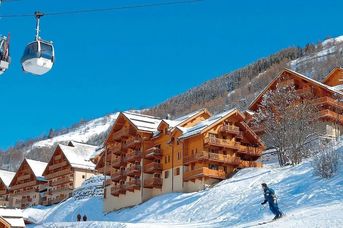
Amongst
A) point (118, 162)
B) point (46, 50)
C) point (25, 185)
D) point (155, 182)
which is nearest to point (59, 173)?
point (25, 185)

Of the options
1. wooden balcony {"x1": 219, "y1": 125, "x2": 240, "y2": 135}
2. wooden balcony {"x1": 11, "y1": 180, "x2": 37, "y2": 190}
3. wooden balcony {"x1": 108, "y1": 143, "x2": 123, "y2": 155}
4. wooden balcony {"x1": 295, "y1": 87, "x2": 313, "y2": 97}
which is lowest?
wooden balcony {"x1": 219, "y1": 125, "x2": 240, "y2": 135}

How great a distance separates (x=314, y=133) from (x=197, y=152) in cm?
1070

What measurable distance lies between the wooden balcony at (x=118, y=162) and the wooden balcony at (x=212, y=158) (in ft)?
37.8

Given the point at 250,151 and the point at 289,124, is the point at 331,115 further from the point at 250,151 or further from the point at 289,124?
the point at 289,124

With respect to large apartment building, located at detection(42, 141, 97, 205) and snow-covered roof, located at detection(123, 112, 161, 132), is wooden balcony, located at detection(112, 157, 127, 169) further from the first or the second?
large apartment building, located at detection(42, 141, 97, 205)

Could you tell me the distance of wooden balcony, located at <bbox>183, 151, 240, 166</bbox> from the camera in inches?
2180

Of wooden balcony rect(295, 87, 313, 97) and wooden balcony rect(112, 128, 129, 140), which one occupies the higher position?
wooden balcony rect(295, 87, 313, 97)

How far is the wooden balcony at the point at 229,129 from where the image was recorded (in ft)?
189

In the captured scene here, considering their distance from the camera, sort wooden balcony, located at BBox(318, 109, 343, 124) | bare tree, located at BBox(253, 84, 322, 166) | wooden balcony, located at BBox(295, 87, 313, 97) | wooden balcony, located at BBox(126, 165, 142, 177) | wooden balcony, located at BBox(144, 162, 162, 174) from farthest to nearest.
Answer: wooden balcony, located at BBox(295, 87, 313, 97) < wooden balcony, located at BBox(126, 165, 142, 177) < wooden balcony, located at BBox(318, 109, 343, 124) < wooden balcony, located at BBox(144, 162, 162, 174) < bare tree, located at BBox(253, 84, 322, 166)

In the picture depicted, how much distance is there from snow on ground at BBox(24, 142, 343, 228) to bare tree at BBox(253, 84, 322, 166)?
3334mm

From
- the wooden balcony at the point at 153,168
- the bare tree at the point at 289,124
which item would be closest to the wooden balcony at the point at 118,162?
the wooden balcony at the point at 153,168

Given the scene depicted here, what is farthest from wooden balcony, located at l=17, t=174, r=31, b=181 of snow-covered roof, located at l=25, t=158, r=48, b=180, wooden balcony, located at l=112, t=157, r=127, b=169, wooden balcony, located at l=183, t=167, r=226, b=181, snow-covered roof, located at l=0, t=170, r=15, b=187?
wooden balcony, located at l=183, t=167, r=226, b=181

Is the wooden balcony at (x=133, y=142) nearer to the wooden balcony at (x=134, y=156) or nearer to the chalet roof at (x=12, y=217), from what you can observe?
the wooden balcony at (x=134, y=156)

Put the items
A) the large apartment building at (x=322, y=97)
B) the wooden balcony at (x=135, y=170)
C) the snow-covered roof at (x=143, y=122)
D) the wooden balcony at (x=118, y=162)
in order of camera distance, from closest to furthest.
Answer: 1. the large apartment building at (x=322, y=97)
2. the wooden balcony at (x=135, y=170)
3. the snow-covered roof at (x=143, y=122)
4. the wooden balcony at (x=118, y=162)
